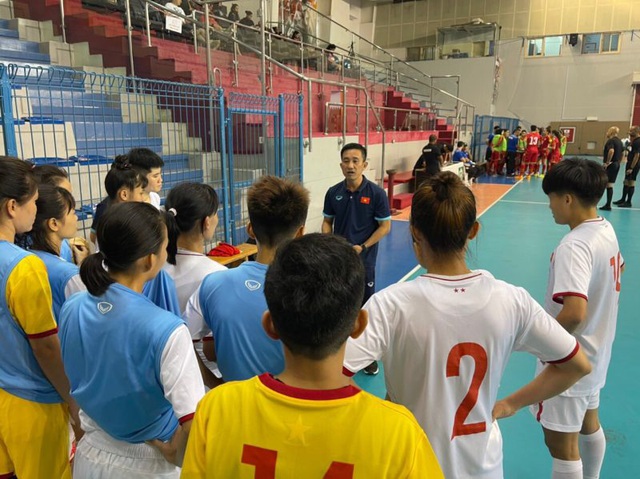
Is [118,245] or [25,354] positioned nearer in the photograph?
[118,245]

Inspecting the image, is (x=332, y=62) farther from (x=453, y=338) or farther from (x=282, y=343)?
(x=282, y=343)

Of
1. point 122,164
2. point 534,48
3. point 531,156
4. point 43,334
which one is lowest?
point 43,334

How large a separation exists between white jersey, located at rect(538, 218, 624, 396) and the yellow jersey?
1.14 metres

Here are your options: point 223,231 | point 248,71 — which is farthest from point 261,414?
point 248,71

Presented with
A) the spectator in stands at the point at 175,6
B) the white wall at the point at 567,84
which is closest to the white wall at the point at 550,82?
the white wall at the point at 567,84

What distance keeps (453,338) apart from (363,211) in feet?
7.99

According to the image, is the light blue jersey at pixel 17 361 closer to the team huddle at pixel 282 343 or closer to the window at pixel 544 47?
the team huddle at pixel 282 343

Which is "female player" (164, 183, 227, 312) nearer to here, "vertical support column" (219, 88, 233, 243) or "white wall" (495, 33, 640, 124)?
"vertical support column" (219, 88, 233, 243)

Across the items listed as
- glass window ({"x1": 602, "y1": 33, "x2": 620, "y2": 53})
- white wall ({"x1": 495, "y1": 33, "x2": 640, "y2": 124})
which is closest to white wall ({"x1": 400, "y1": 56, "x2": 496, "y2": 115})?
white wall ({"x1": 495, "y1": 33, "x2": 640, "y2": 124})

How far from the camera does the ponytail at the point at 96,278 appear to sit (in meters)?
1.24

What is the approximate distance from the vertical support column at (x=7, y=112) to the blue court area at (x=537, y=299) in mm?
2932

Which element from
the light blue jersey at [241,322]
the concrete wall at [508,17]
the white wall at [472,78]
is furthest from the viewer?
the white wall at [472,78]

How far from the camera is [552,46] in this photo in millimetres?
21109

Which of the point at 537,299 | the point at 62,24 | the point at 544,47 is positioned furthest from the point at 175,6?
the point at 544,47
